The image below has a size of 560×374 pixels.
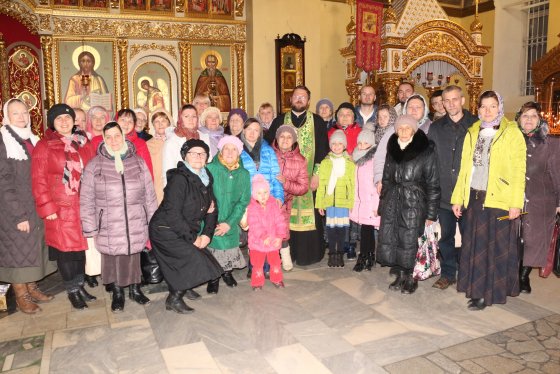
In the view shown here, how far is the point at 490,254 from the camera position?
12.0 feet

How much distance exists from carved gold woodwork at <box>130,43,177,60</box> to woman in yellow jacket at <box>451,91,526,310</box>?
7.92m

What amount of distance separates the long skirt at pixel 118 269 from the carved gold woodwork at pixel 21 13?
7334mm

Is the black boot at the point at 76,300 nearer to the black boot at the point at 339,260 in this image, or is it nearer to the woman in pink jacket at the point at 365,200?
the black boot at the point at 339,260

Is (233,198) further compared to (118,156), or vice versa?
(233,198)

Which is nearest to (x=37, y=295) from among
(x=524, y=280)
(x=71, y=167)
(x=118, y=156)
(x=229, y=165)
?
(x=71, y=167)

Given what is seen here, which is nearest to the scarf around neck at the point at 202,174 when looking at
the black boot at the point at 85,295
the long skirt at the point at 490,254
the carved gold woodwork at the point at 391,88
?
the black boot at the point at 85,295

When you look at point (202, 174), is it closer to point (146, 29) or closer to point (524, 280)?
point (524, 280)

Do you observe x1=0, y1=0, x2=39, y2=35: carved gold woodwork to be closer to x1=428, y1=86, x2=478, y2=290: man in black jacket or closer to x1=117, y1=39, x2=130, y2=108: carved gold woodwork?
x1=117, y1=39, x2=130, y2=108: carved gold woodwork

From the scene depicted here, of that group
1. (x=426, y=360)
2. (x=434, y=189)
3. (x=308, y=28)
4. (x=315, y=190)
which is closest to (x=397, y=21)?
(x=308, y=28)

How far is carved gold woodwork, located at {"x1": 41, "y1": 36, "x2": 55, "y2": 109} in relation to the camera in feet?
30.0

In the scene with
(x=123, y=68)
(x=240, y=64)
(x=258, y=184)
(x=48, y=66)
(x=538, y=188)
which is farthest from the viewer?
(x=240, y=64)

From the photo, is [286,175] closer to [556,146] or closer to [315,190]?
[315,190]

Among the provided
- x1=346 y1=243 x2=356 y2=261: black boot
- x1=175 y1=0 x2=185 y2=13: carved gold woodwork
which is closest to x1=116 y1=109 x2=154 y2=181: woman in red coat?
x1=346 y1=243 x2=356 y2=261: black boot

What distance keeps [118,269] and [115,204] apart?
57 centimetres
